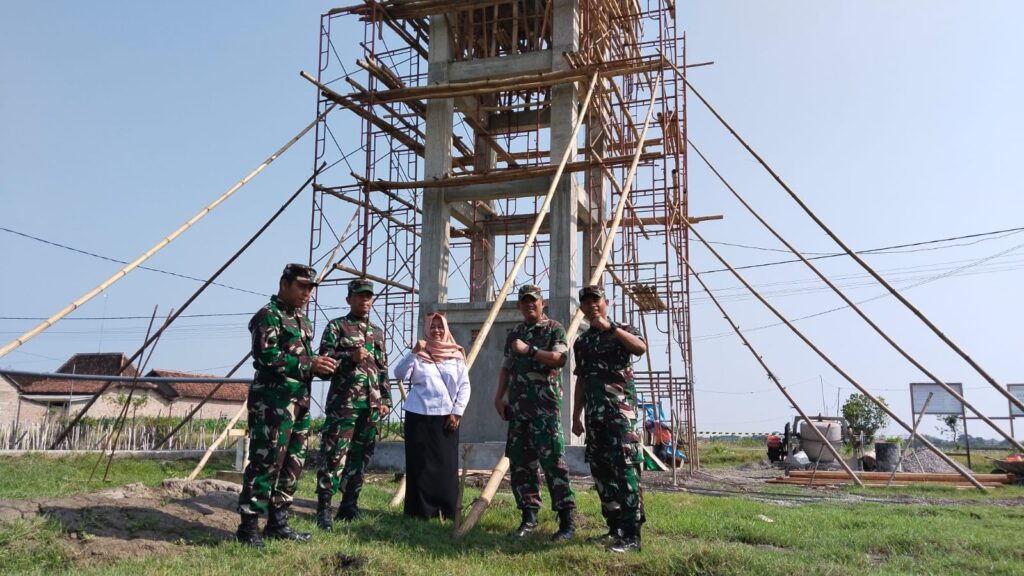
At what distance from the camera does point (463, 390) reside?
20.8 ft

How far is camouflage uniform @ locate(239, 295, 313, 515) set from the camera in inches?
188

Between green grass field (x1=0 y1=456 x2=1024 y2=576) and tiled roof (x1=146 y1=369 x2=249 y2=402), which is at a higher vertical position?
tiled roof (x1=146 y1=369 x2=249 y2=402)

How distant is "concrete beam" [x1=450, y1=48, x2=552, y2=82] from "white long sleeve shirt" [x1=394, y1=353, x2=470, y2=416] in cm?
997

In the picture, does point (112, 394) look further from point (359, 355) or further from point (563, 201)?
point (359, 355)

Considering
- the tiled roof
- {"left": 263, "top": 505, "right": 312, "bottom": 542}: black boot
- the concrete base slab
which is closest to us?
{"left": 263, "top": 505, "right": 312, "bottom": 542}: black boot

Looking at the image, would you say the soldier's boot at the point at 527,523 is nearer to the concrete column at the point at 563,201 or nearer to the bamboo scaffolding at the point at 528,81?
the concrete column at the point at 563,201

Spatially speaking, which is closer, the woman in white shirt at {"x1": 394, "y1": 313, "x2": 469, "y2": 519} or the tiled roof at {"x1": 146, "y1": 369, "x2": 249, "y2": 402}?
the woman in white shirt at {"x1": 394, "y1": 313, "x2": 469, "y2": 519}

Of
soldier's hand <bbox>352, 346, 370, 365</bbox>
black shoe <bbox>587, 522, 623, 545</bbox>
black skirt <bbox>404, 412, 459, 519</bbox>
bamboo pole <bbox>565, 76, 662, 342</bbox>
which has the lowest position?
black shoe <bbox>587, 522, 623, 545</bbox>

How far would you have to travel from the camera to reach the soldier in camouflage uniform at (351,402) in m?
5.68

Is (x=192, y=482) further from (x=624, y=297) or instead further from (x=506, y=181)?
(x=624, y=297)

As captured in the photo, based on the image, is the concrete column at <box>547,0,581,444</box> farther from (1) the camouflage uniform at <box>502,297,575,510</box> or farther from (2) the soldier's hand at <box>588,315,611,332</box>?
(2) the soldier's hand at <box>588,315,611,332</box>

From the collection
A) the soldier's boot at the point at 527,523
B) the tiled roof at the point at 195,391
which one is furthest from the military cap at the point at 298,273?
the tiled roof at the point at 195,391

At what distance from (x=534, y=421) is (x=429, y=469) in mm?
1044

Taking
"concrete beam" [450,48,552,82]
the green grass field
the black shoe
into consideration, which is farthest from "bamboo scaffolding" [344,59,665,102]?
the black shoe
